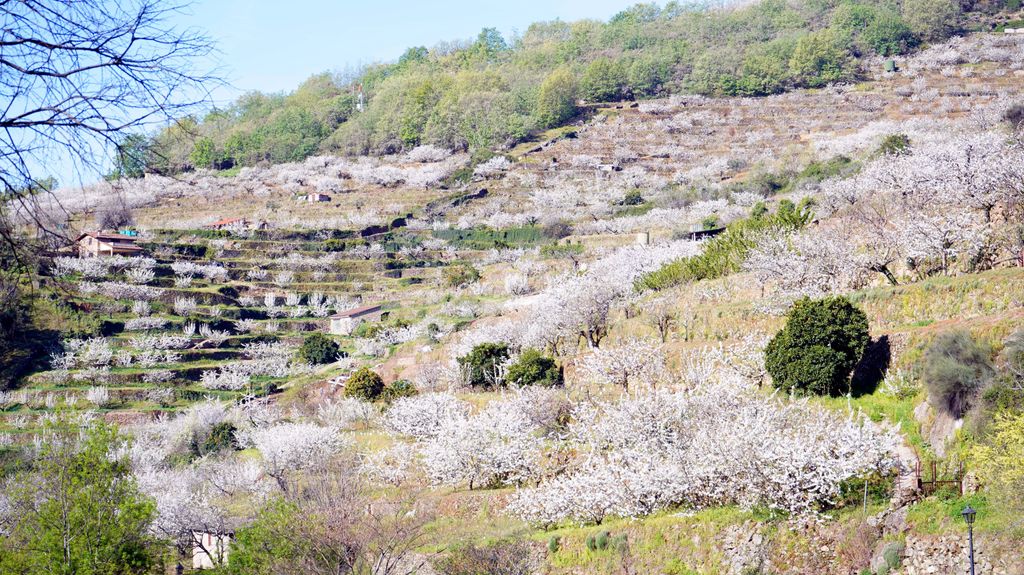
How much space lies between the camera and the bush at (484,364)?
3284cm

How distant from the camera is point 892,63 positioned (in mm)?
96812

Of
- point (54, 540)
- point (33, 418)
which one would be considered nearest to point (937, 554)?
point (54, 540)

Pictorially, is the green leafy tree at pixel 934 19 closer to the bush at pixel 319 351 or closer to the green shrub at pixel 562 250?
the green shrub at pixel 562 250

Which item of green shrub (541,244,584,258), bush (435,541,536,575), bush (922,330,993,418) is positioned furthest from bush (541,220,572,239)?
bush (922,330,993,418)

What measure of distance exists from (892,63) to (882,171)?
66860mm

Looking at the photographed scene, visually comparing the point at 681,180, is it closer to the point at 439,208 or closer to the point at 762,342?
the point at 439,208

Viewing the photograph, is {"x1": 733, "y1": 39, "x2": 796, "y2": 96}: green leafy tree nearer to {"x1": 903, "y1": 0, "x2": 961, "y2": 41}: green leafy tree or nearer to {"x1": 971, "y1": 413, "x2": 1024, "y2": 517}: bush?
{"x1": 903, "y1": 0, "x2": 961, "y2": 41}: green leafy tree

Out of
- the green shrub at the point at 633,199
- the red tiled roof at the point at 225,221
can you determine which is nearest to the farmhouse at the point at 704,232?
the green shrub at the point at 633,199

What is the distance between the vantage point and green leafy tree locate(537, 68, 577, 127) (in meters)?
102

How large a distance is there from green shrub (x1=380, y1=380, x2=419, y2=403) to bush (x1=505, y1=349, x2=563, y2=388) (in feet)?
22.2

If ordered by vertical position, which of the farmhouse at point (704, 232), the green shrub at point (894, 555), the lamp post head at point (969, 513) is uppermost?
the lamp post head at point (969, 513)

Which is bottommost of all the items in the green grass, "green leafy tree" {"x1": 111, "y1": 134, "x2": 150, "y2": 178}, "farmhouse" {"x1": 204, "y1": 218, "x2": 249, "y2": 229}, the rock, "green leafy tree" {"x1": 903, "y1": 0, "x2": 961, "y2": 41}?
the rock

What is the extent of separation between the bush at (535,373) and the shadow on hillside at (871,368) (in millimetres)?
10078

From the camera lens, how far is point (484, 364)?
33.3 meters
